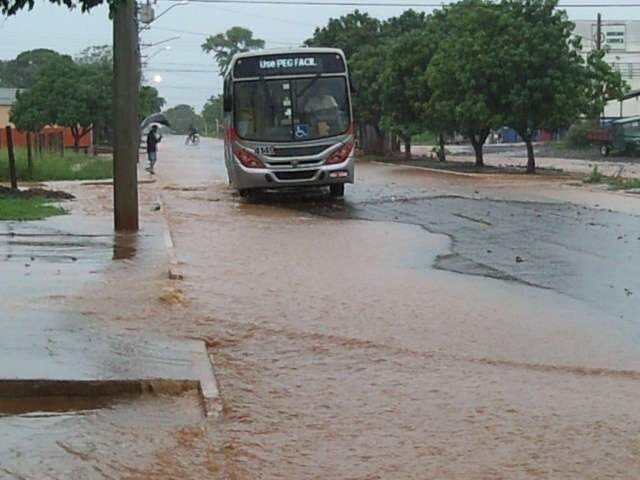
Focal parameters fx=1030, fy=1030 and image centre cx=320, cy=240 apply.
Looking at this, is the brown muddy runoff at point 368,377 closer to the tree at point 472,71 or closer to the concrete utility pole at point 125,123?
the concrete utility pole at point 125,123

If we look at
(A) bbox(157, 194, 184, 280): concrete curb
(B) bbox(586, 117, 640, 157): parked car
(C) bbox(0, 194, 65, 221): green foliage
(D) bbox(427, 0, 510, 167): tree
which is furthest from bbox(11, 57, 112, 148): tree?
(A) bbox(157, 194, 184, 280): concrete curb

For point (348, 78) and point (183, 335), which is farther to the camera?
point (348, 78)

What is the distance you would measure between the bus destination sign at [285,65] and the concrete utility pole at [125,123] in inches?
255

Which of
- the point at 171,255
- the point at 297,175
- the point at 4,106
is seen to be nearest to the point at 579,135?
the point at 297,175

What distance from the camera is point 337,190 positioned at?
24.5 metres

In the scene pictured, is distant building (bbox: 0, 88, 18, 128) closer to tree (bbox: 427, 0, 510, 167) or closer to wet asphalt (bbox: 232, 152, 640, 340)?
tree (bbox: 427, 0, 510, 167)

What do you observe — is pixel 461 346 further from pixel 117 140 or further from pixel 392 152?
pixel 392 152

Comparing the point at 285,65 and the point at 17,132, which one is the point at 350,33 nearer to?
the point at 17,132

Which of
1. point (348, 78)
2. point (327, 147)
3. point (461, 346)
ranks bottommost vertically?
point (461, 346)

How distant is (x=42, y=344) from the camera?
7.78 metres

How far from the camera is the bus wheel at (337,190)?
2422cm

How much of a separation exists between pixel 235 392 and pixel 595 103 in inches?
1135

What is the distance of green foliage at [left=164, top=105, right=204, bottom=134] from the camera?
178500 millimetres

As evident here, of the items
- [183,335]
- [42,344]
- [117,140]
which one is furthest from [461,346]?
[117,140]
